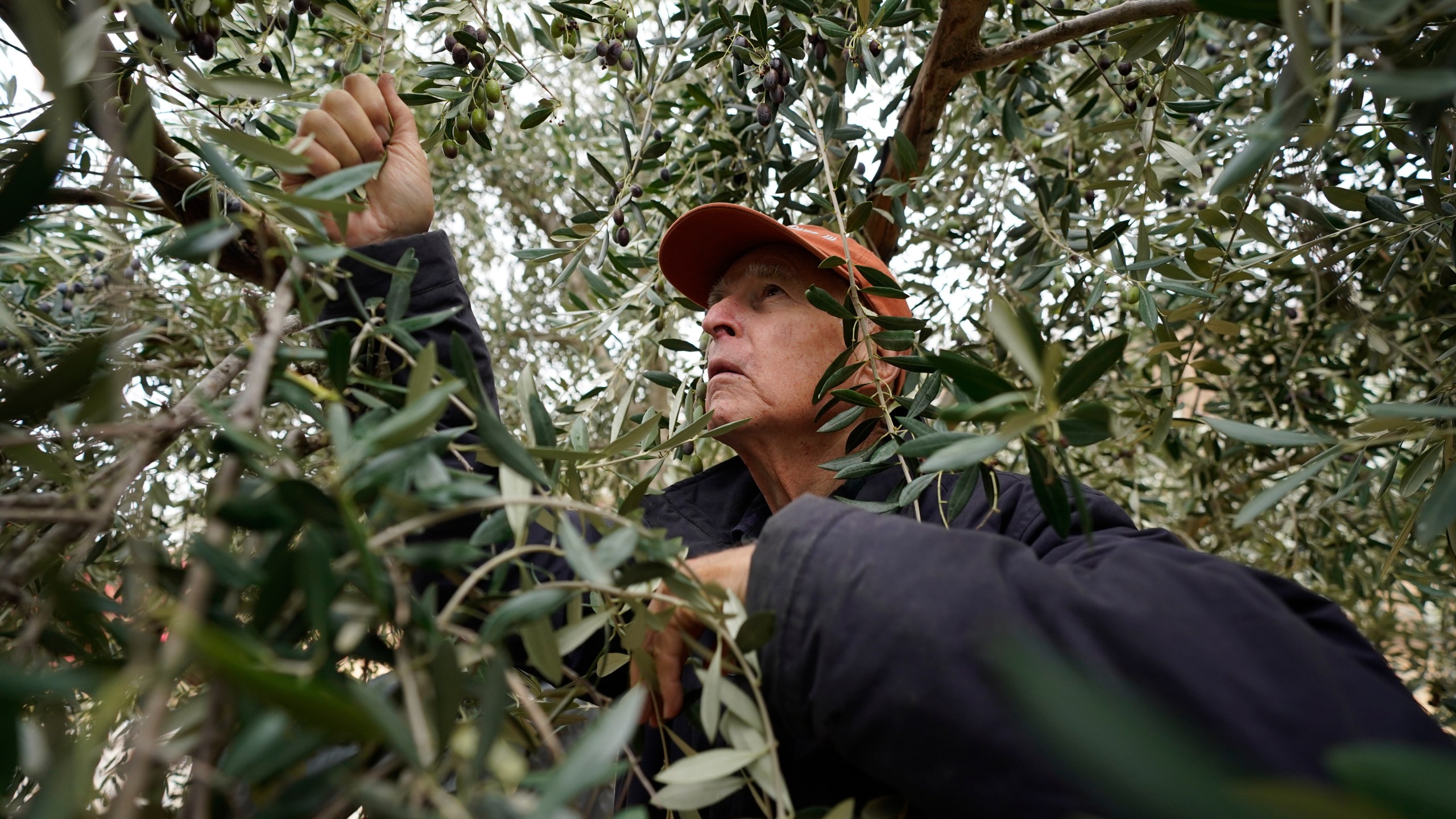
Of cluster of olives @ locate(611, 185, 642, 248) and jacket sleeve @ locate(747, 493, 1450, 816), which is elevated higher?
cluster of olives @ locate(611, 185, 642, 248)

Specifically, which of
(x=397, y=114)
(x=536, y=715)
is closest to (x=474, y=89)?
(x=397, y=114)

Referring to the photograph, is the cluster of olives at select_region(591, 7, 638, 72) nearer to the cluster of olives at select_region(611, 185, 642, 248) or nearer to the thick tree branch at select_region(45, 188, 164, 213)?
the cluster of olives at select_region(611, 185, 642, 248)

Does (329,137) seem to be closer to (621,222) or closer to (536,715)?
(621,222)

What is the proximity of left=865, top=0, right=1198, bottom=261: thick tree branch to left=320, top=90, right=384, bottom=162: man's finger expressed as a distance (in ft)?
3.79

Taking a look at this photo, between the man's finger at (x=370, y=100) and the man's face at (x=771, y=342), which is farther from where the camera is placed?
the man's face at (x=771, y=342)

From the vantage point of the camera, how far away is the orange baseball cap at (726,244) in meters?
1.89

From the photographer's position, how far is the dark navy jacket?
0.77 metres

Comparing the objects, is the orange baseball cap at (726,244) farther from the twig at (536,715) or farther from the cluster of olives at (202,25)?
the twig at (536,715)

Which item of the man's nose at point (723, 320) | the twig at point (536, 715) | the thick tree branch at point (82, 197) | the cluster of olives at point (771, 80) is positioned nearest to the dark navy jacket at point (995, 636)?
the twig at point (536, 715)

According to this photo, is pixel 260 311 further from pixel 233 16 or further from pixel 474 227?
pixel 474 227

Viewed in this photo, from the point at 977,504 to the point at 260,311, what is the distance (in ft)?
3.61

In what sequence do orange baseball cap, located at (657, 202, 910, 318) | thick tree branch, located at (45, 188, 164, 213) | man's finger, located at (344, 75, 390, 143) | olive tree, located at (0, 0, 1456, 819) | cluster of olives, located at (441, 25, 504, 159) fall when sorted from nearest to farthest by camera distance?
olive tree, located at (0, 0, 1456, 819), thick tree branch, located at (45, 188, 164, 213), man's finger, located at (344, 75, 390, 143), cluster of olives, located at (441, 25, 504, 159), orange baseball cap, located at (657, 202, 910, 318)

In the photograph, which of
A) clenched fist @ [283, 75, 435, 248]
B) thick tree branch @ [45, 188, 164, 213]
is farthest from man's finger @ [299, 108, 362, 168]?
thick tree branch @ [45, 188, 164, 213]

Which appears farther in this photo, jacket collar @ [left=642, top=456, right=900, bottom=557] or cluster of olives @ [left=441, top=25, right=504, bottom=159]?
jacket collar @ [left=642, top=456, right=900, bottom=557]
